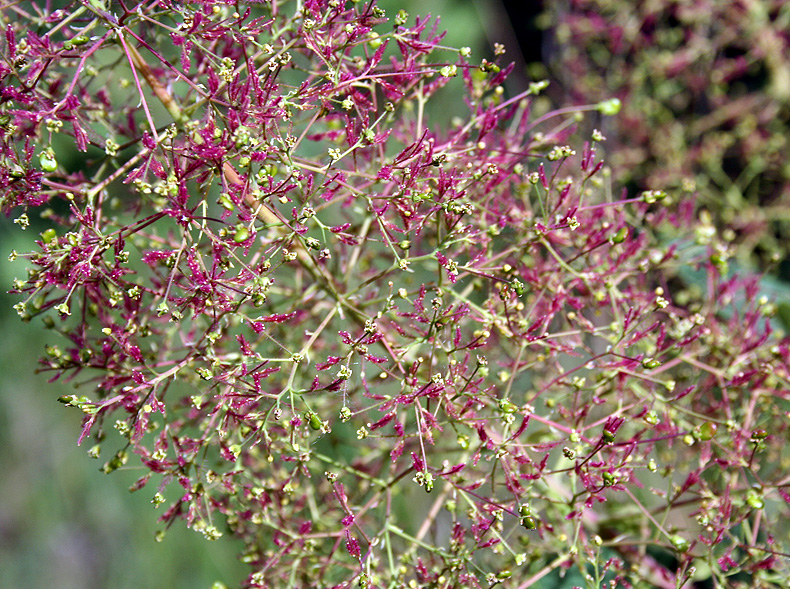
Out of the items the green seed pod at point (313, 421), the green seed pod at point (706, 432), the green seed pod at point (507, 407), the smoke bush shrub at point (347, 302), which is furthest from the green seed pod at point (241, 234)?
the green seed pod at point (706, 432)

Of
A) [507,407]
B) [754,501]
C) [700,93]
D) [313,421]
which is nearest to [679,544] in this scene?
[754,501]

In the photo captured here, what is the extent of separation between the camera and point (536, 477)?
0.71 m

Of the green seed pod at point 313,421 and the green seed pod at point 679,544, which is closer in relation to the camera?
the green seed pod at point 313,421

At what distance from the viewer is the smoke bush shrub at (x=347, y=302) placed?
0.64 metres

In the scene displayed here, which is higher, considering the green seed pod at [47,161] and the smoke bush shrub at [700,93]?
the green seed pod at [47,161]

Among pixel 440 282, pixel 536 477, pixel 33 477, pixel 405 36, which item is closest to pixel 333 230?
pixel 440 282

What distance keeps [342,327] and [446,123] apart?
1126mm

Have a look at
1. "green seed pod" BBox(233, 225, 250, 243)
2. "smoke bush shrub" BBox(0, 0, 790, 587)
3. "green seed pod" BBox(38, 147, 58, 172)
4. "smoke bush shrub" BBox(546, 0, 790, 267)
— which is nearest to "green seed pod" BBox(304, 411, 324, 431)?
"smoke bush shrub" BBox(0, 0, 790, 587)

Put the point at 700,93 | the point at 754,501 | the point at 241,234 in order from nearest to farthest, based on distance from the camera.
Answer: the point at 241,234, the point at 754,501, the point at 700,93

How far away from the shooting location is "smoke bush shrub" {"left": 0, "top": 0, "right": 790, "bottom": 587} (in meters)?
0.64

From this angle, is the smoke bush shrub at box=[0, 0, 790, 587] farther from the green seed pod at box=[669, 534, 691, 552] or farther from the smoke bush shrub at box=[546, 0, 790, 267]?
the smoke bush shrub at box=[546, 0, 790, 267]

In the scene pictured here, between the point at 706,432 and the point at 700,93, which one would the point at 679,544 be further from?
the point at 700,93

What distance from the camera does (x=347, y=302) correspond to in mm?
773

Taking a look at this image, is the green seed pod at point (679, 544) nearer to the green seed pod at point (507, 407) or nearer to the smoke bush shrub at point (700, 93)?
the green seed pod at point (507, 407)
